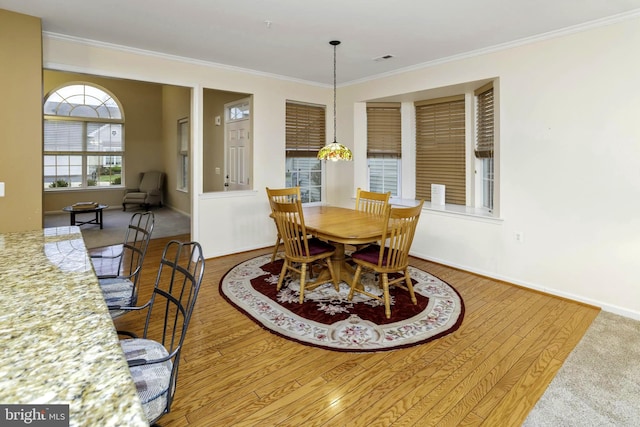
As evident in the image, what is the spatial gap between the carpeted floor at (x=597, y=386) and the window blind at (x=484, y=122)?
93.2 inches

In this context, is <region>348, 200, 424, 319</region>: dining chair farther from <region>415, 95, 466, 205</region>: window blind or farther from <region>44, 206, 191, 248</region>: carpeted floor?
<region>44, 206, 191, 248</region>: carpeted floor

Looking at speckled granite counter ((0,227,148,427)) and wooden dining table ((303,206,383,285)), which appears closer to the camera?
speckled granite counter ((0,227,148,427))

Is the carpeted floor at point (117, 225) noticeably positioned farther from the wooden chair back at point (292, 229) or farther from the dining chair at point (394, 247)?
the dining chair at point (394, 247)

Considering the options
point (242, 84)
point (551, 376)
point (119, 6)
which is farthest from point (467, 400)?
point (242, 84)

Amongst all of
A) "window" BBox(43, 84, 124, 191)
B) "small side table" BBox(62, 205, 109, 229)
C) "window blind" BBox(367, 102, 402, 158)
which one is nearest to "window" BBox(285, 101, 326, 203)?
"window blind" BBox(367, 102, 402, 158)

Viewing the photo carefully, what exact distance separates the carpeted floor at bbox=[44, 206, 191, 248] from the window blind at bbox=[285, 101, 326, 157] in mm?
2710

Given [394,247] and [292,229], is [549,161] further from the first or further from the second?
[292,229]

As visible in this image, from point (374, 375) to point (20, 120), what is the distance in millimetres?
3670

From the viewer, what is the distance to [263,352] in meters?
2.47

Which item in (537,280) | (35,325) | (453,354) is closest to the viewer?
(35,325)

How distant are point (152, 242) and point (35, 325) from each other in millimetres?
5164

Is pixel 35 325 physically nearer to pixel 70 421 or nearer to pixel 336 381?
pixel 70 421

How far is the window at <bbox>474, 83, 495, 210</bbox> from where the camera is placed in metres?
4.22

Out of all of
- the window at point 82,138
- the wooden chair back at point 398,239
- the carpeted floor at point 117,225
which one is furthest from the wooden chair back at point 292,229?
the window at point 82,138
